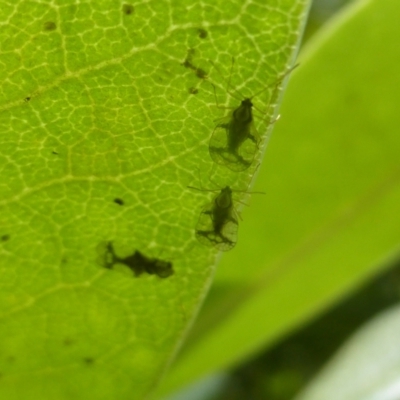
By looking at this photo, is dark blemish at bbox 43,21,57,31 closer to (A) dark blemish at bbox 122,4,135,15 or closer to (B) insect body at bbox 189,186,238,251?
(A) dark blemish at bbox 122,4,135,15

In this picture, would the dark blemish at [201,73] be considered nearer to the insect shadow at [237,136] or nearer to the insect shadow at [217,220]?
the insect shadow at [237,136]

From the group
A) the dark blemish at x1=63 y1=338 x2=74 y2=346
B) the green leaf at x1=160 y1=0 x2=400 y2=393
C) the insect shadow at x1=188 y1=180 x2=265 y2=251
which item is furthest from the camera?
the green leaf at x1=160 y1=0 x2=400 y2=393

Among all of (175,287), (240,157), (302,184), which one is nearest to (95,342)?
(175,287)

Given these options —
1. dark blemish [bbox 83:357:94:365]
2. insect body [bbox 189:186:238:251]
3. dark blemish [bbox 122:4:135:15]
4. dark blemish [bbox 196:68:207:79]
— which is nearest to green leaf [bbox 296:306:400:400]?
insect body [bbox 189:186:238:251]

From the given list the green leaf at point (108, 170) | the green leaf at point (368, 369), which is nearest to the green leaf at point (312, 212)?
the green leaf at point (368, 369)

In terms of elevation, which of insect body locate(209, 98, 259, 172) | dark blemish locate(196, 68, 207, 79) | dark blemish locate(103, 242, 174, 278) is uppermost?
dark blemish locate(196, 68, 207, 79)

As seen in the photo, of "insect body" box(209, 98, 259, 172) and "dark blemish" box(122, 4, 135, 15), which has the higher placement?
"dark blemish" box(122, 4, 135, 15)
